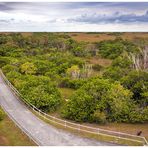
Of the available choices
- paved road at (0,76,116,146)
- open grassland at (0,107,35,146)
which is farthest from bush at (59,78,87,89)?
open grassland at (0,107,35,146)

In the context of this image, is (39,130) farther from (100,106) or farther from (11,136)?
(100,106)

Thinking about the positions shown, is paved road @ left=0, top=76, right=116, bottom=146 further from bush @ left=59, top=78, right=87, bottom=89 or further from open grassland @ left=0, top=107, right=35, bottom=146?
bush @ left=59, top=78, right=87, bottom=89

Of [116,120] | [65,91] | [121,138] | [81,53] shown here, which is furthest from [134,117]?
[81,53]

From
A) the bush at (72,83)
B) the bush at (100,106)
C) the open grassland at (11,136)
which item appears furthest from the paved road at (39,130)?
the bush at (72,83)

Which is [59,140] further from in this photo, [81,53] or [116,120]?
[81,53]

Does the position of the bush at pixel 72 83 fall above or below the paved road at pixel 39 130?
above

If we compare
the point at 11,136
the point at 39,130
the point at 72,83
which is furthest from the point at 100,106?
the point at 72,83

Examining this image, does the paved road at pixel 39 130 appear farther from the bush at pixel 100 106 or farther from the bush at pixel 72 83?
the bush at pixel 72 83
